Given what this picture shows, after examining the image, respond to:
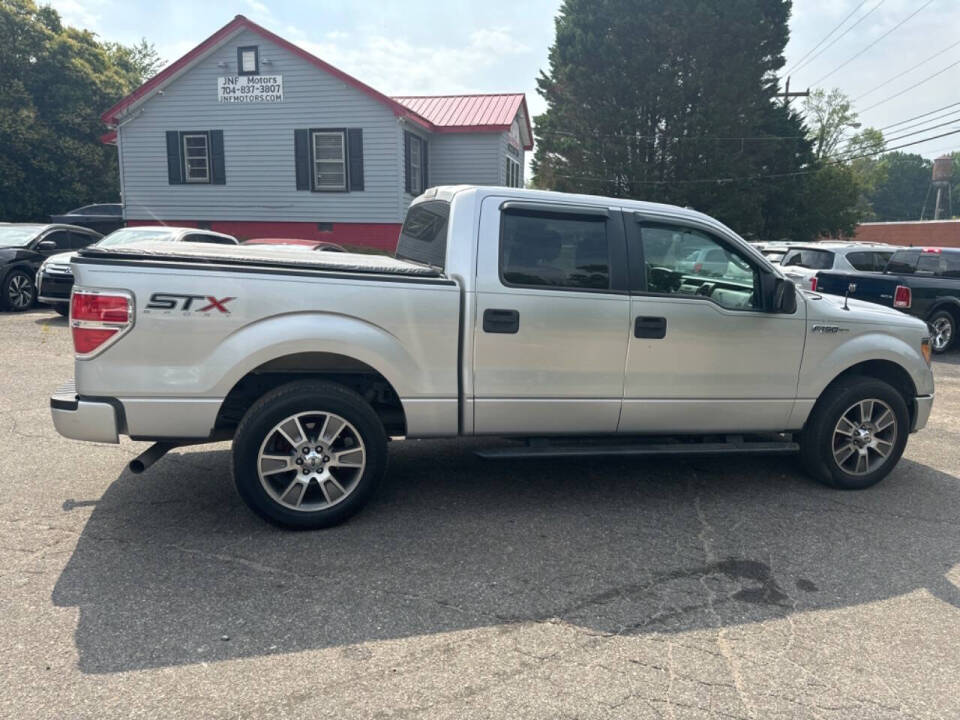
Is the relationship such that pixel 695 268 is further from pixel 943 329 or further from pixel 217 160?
pixel 217 160

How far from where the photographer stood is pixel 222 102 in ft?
66.0

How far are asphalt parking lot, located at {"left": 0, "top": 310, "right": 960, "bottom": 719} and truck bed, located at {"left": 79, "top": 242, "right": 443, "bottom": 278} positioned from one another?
4.92 ft

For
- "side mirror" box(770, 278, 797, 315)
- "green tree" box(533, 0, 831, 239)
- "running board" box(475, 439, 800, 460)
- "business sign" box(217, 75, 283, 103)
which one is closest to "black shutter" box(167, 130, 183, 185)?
"business sign" box(217, 75, 283, 103)

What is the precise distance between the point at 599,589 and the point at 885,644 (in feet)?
4.16

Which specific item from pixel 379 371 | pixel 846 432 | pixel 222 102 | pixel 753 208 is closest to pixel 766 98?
pixel 753 208

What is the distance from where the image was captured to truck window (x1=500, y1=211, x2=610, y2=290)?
4.46 metres

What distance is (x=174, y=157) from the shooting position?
67.2 ft

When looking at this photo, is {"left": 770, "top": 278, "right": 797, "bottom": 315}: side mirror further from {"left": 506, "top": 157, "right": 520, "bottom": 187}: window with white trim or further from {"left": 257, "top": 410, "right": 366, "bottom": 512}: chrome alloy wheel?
{"left": 506, "top": 157, "right": 520, "bottom": 187}: window with white trim

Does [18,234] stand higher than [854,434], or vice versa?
[18,234]

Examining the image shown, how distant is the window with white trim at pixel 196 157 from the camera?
20516 millimetres

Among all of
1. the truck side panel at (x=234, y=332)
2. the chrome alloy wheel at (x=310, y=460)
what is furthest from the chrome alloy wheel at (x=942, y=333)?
the chrome alloy wheel at (x=310, y=460)

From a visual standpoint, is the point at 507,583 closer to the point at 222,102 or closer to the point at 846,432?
the point at 846,432

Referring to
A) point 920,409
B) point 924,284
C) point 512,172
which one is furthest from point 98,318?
point 512,172

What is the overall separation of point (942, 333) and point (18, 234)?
1600 cm
